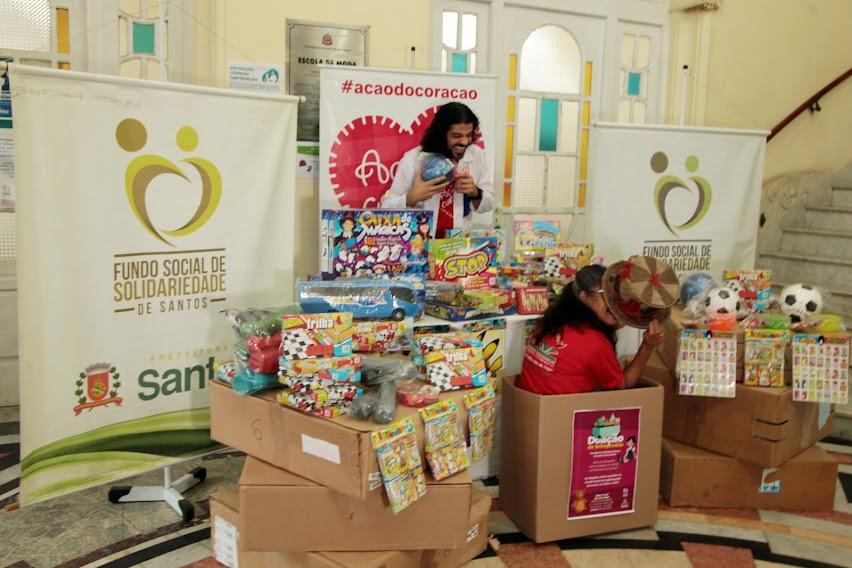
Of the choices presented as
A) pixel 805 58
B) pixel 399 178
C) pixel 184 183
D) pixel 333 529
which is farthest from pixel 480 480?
pixel 805 58

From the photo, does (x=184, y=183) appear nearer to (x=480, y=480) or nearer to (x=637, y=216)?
(x=480, y=480)

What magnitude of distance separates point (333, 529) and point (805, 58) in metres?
4.73

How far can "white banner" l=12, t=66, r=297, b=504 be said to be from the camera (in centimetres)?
229

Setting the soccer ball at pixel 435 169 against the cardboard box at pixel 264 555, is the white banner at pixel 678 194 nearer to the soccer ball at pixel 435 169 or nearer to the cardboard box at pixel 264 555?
the soccer ball at pixel 435 169

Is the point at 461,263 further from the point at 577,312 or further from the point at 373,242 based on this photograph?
the point at 577,312

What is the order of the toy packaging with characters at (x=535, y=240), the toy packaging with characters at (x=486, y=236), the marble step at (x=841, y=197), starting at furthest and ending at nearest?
the marble step at (x=841, y=197) → the toy packaging with characters at (x=535, y=240) → the toy packaging with characters at (x=486, y=236)

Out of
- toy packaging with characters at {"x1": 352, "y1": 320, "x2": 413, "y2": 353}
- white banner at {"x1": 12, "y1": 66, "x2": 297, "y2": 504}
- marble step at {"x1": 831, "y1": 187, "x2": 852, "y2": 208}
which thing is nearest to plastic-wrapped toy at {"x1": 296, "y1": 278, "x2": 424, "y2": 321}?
toy packaging with characters at {"x1": 352, "y1": 320, "x2": 413, "y2": 353}

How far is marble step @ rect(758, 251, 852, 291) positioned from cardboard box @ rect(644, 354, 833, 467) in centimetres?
178

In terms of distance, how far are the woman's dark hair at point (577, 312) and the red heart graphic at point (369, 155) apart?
3.60 ft

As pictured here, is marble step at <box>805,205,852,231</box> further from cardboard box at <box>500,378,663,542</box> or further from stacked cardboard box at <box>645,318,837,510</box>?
cardboard box at <box>500,378,663,542</box>

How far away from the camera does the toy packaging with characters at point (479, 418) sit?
2.25m

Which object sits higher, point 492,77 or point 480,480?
point 492,77

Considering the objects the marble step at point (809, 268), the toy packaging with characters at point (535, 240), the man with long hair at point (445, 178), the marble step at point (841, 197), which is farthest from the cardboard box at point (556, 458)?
the marble step at point (841, 197)

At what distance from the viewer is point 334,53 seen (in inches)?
143
